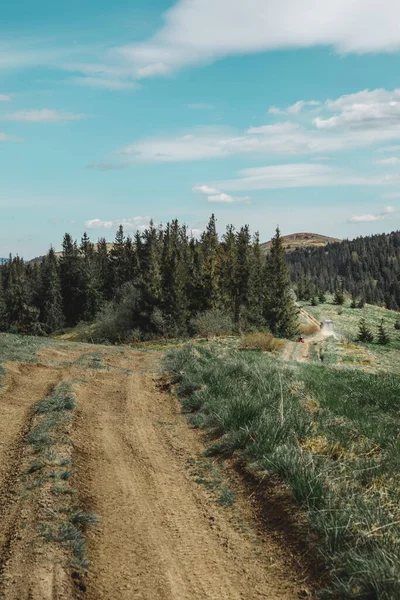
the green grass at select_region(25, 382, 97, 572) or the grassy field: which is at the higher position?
the green grass at select_region(25, 382, 97, 572)

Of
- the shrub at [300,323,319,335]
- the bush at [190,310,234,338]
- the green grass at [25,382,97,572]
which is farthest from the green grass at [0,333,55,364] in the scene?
the shrub at [300,323,319,335]

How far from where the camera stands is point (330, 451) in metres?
7.20

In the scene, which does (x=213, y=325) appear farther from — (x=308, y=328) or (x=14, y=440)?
(x=14, y=440)

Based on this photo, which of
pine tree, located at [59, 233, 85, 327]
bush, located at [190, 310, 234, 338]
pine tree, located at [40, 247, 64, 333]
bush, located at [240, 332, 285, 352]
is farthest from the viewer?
pine tree, located at [59, 233, 85, 327]

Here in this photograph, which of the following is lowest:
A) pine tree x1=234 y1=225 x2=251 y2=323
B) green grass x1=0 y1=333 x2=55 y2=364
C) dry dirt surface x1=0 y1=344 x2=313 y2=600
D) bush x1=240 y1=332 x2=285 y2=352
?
bush x1=240 y1=332 x2=285 y2=352

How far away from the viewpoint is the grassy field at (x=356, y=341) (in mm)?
37438

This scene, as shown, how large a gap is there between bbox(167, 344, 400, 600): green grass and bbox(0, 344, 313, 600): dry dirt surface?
1.69ft

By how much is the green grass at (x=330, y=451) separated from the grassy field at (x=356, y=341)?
2097cm

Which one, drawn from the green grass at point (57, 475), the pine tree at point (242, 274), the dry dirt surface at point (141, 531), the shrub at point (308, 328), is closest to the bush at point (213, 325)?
the pine tree at point (242, 274)

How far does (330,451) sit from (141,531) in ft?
11.0

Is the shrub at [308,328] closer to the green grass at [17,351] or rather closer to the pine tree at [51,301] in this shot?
the pine tree at [51,301]

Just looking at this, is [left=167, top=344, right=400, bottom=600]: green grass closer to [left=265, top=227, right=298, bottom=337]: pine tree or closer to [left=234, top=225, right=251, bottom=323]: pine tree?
[left=265, top=227, right=298, bottom=337]: pine tree

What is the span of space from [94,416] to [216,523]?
5.29 meters

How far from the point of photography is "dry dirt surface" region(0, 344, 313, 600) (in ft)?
14.3
